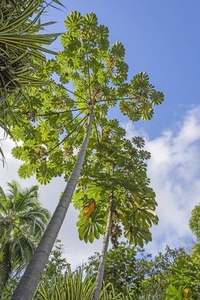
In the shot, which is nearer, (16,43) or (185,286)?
(16,43)

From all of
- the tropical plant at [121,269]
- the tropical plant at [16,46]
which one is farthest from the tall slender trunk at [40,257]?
the tropical plant at [121,269]

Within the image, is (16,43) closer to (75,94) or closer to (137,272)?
(75,94)

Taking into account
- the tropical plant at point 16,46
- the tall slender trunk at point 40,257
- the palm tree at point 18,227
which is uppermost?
the palm tree at point 18,227

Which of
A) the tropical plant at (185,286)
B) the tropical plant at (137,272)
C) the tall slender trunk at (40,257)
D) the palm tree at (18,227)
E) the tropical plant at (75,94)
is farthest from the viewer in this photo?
the palm tree at (18,227)

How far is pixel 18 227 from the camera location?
44.3ft

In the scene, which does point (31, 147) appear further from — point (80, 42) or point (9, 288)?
point (9, 288)

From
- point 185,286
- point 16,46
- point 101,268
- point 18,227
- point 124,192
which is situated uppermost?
point 18,227

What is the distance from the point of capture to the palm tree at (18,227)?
1198 centimetres

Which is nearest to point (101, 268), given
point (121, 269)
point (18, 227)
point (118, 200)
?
point (118, 200)

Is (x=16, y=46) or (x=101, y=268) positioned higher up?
(x=16, y=46)

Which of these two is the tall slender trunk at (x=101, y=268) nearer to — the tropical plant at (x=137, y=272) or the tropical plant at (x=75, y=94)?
the tropical plant at (x=75, y=94)

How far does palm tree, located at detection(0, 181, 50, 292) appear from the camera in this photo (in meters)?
12.0

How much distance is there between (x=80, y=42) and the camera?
528 cm

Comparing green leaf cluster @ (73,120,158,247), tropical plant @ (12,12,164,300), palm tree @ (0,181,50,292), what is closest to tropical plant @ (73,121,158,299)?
green leaf cluster @ (73,120,158,247)
